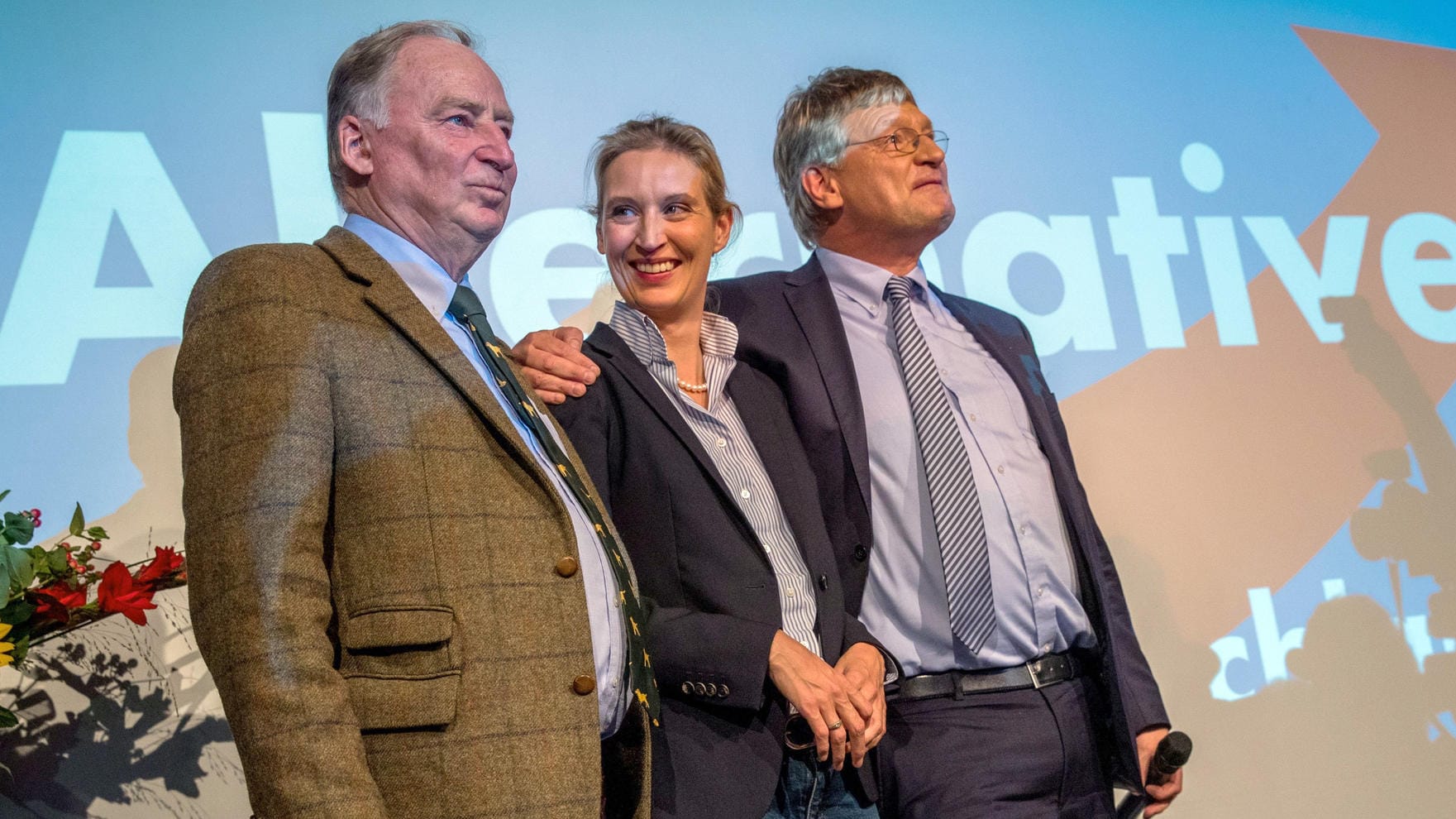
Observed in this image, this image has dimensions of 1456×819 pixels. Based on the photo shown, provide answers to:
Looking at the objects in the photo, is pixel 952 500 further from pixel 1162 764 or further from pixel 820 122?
pixel 820 122

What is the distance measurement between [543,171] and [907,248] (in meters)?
0.85

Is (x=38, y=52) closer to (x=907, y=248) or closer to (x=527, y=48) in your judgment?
(x=527, y=48)

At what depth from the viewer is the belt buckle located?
221 centimetres

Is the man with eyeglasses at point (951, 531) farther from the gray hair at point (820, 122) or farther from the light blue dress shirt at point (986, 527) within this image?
the gray hair at point (820, 122)

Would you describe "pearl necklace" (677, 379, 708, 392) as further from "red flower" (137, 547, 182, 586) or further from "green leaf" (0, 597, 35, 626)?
"green leaf" (0, 597, 35, 626)

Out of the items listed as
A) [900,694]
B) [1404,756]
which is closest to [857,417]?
[900,694]

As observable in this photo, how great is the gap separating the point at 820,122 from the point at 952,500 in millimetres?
955

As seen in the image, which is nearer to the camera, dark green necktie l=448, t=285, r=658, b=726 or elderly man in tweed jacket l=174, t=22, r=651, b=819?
elderly man in tweed jacket l=174, t=22, r=651, b=819

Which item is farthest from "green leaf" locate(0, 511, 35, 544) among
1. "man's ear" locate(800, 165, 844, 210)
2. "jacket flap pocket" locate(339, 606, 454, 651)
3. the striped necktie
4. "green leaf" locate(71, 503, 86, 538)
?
"man's ear" locate(800, 165, 844, 210)

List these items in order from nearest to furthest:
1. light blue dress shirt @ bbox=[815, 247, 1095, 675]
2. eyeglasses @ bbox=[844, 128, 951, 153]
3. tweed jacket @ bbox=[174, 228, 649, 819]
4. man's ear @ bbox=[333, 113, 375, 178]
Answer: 1. tweed jacket @ bbox=[174, 228, 649, 819]
2. man's ear @ bbox=[333, 113, 375, 178]
3. light blue dress shirt @ bbox=[815, 247, 1095, 675]
4. eyeglasses @ bbox=[844, 128, 951, 153]

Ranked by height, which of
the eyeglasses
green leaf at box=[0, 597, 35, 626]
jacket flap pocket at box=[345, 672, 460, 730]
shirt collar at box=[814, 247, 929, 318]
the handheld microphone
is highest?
the eyeglasses

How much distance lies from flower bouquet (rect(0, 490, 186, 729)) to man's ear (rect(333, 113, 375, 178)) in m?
0.81

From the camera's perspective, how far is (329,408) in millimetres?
1396

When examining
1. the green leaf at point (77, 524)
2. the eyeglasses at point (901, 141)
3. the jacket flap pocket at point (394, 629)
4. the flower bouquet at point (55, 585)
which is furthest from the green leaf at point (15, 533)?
the eyeglasses at point (901, 141)
